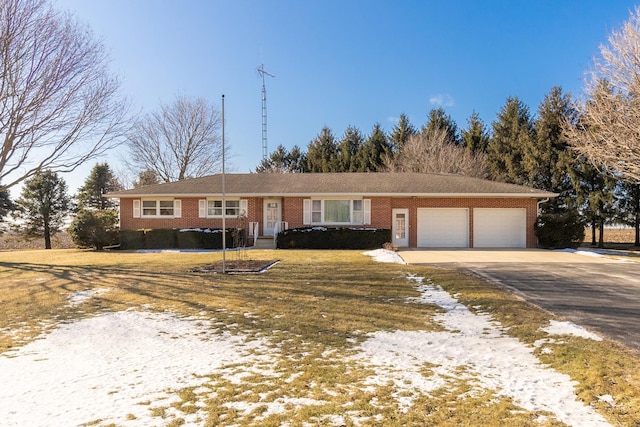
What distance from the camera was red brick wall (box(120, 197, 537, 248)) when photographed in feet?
64.9

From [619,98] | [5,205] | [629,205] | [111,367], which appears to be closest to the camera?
[111,367]

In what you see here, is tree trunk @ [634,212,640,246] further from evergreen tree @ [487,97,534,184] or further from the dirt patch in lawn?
the dirt patch in lawn

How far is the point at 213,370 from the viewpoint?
4.36m

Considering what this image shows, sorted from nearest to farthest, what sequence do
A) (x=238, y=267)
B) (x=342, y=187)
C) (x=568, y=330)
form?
(x=568, y=330) → (x=238, y=267) → (x=342, y=187)

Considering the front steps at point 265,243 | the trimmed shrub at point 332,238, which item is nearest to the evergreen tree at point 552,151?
the trimmed shrub at point 332,238

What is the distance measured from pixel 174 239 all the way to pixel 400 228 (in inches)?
458

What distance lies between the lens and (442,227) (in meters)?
20.0

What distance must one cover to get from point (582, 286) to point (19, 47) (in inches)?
719

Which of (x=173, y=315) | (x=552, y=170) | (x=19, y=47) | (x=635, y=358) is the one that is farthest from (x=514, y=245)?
(x=19, y=47)

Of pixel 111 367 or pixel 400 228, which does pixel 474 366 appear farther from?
pixel 400 228

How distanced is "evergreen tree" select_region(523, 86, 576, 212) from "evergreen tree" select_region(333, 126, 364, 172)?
51.3 feet

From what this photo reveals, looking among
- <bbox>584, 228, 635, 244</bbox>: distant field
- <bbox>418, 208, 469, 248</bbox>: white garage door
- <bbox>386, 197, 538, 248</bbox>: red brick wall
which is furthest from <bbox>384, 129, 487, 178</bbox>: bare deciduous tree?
<bbox>418, 208, 469, 248</bbox>: white garage door

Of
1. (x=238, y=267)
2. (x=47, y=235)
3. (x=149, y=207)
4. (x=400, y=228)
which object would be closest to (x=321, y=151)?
(x=400, y=228)

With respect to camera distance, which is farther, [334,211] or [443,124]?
Result: [443,124]
